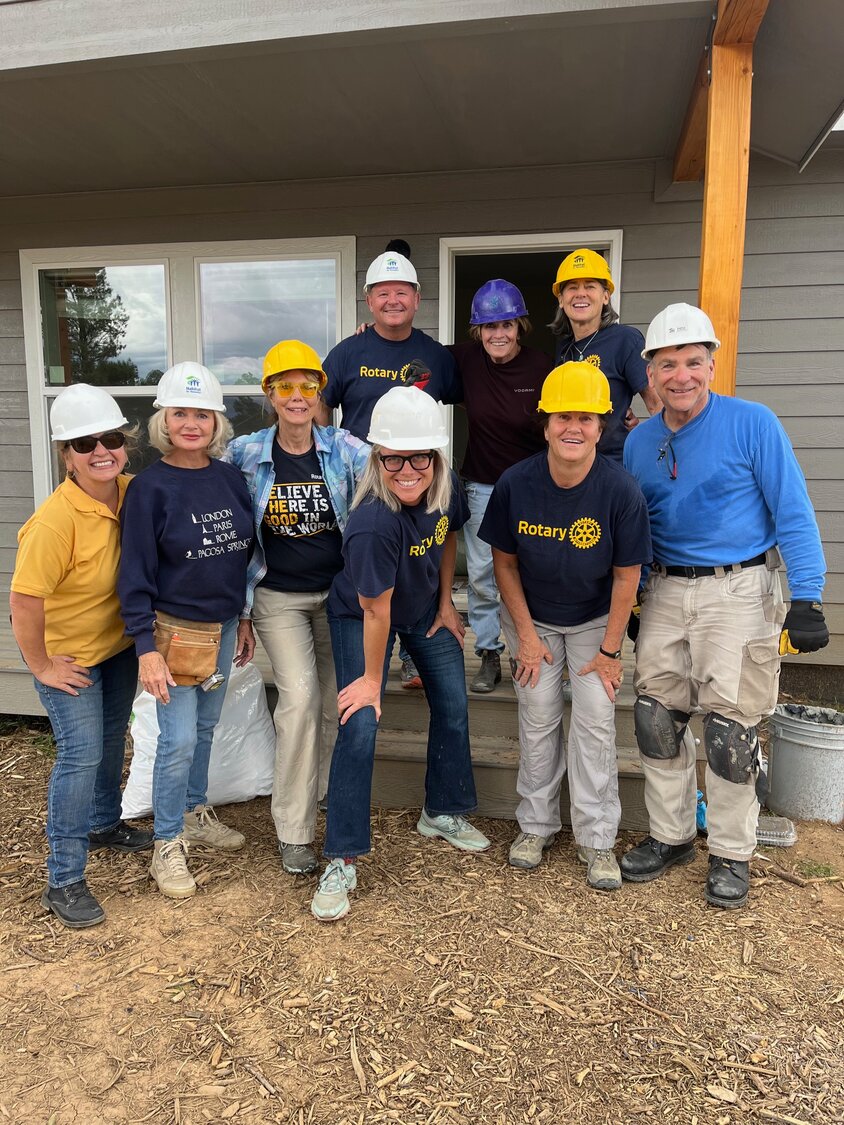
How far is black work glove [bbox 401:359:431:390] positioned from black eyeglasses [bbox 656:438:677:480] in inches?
41.3

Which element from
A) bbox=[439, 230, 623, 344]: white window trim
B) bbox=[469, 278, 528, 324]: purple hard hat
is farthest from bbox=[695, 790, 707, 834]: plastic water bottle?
bbox=[439, 230, 623, 344]: white window trim

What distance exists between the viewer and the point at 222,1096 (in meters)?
1.84

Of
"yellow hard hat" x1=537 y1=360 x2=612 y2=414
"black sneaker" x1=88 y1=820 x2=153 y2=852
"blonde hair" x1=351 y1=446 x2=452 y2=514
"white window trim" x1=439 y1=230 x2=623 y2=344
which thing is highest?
A: "white window trim" x1=439 y1=230 x2=623 y2=344

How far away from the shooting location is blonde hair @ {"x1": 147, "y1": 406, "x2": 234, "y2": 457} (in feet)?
8.20

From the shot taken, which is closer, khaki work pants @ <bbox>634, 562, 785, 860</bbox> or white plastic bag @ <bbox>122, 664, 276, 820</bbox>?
khaki work pants @ <bbox>634, 562, 785, 860</bbox>

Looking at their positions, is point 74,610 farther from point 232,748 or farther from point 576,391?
point 576,391

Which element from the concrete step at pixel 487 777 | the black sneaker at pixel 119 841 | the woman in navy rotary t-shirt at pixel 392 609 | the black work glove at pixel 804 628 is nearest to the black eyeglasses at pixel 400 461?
the woman in navy rotary t-shirt at pixel 392 609

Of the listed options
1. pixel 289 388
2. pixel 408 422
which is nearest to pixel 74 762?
pixel 289 388

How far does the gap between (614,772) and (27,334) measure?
4840 mm

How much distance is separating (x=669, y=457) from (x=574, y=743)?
1050 mm

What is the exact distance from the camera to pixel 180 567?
2.49 m

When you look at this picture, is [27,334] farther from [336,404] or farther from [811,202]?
[811,202]

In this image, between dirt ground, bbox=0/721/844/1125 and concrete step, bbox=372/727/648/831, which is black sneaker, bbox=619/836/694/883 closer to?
dirt ground, bbox=0/721/844/1125

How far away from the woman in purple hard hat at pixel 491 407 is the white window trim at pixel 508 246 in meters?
1.50
